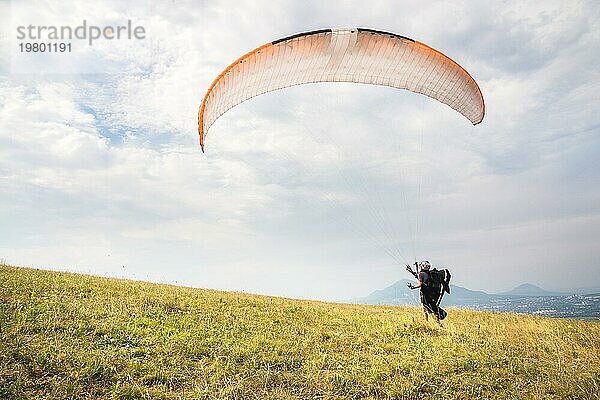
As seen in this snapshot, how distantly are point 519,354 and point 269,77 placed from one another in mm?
9315

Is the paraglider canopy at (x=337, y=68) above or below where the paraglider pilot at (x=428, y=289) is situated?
above

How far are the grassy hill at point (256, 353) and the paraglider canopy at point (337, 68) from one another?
17.2 feet

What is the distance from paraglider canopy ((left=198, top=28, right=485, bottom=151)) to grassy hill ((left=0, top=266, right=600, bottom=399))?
523 cm

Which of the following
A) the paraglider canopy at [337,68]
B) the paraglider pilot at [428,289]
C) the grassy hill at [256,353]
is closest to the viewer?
the grassy hill at [256,353]

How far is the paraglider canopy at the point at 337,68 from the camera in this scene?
36.6 ft

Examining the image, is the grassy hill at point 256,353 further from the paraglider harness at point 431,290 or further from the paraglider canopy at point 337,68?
the paraglider canopy at point 337,68

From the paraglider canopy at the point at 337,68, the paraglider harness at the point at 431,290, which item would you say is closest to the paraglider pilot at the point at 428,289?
the paraglider harness at the point at 431,290

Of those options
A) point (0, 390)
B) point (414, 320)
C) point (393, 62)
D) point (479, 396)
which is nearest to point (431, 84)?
point (393, 62)

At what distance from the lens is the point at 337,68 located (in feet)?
39.5

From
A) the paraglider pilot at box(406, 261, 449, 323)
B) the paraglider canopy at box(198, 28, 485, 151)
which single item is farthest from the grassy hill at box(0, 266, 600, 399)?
the paraglider canopy at box(198, 28, 485, 151)

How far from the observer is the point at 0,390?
673cm

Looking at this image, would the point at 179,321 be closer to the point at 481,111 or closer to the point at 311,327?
the point at 311,327

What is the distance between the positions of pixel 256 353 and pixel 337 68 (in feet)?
25.6

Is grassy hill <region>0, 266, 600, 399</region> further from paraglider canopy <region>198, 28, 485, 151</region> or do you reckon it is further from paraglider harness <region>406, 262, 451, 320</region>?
paraglider canopy <region>198, 28, 485, 151</region>
